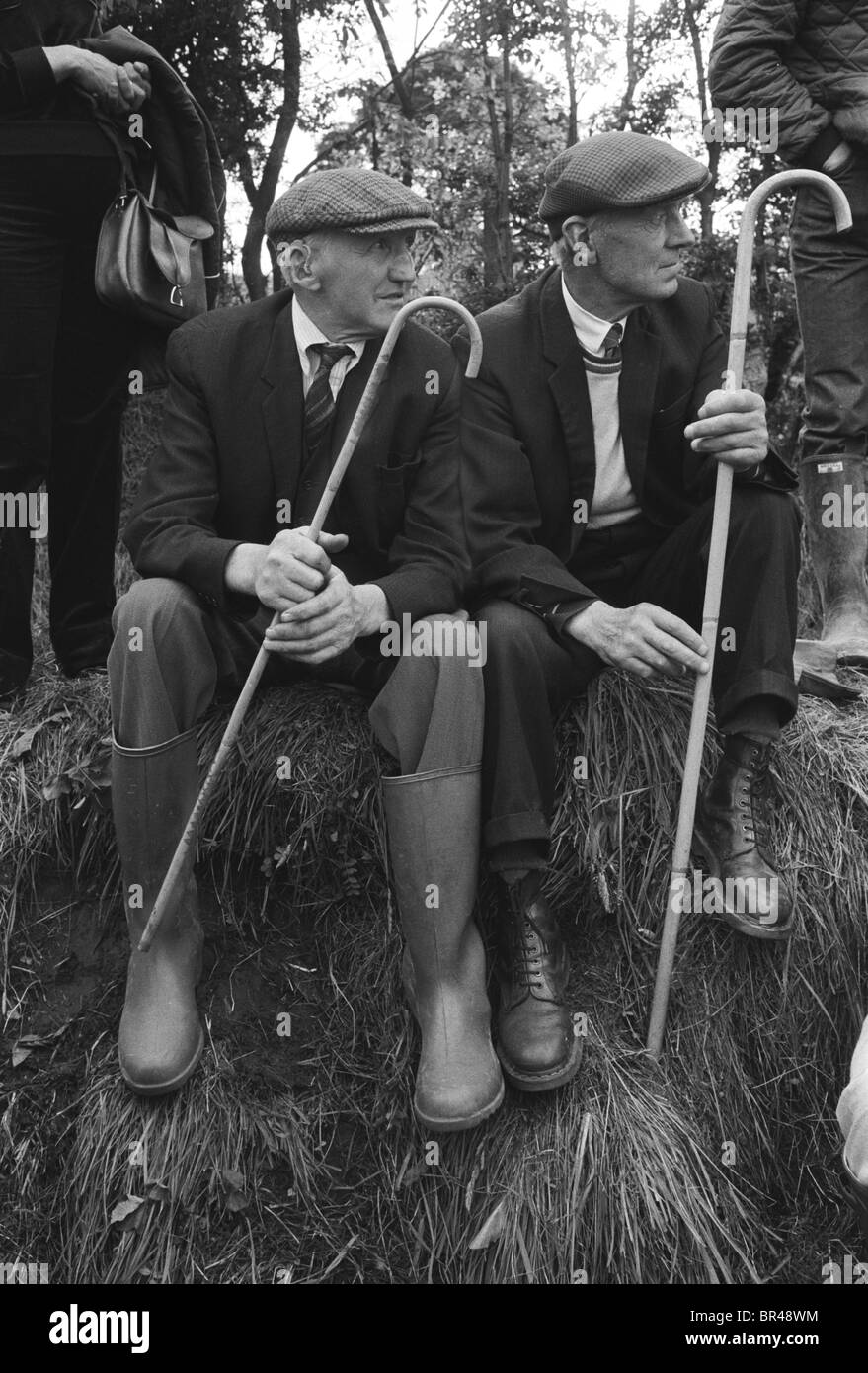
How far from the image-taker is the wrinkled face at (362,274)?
3053mm

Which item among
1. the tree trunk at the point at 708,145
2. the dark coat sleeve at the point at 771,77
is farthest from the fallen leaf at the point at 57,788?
the tree trunk at the point at 708,145

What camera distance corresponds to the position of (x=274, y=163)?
23.4 feet

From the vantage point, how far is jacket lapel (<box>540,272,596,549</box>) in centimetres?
324

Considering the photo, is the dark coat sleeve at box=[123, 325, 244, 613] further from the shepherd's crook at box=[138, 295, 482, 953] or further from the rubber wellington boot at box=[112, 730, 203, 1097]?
the rubber wellington boot at box=[112, 730, 203, 1097]

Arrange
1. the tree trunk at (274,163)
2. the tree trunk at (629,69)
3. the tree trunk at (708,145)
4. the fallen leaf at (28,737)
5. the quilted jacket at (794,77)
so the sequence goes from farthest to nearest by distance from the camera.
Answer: the tree trunk at (629,69) < the tree trunk at (708,145) < the tree trunk at (274,163) < the quilted jacket at (794,77) < the fallen leaf at (28,737)

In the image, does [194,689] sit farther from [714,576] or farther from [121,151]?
[121,151]

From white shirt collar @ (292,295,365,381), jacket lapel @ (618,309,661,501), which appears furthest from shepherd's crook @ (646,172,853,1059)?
white shirt collar @ (292,295,365,381)

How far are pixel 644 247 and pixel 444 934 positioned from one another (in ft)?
5.26

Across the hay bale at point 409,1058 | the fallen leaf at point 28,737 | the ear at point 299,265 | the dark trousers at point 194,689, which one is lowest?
the hay bale at point 409,1058

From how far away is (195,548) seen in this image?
290 cm

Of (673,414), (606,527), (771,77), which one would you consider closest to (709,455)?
(673,414)

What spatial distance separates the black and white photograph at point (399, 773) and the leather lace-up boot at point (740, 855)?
11 mm

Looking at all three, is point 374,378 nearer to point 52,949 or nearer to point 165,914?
point 165,914

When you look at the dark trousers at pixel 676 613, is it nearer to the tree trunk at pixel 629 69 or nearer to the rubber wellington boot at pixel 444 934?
the rubber wellington boot at pixel 444 934
